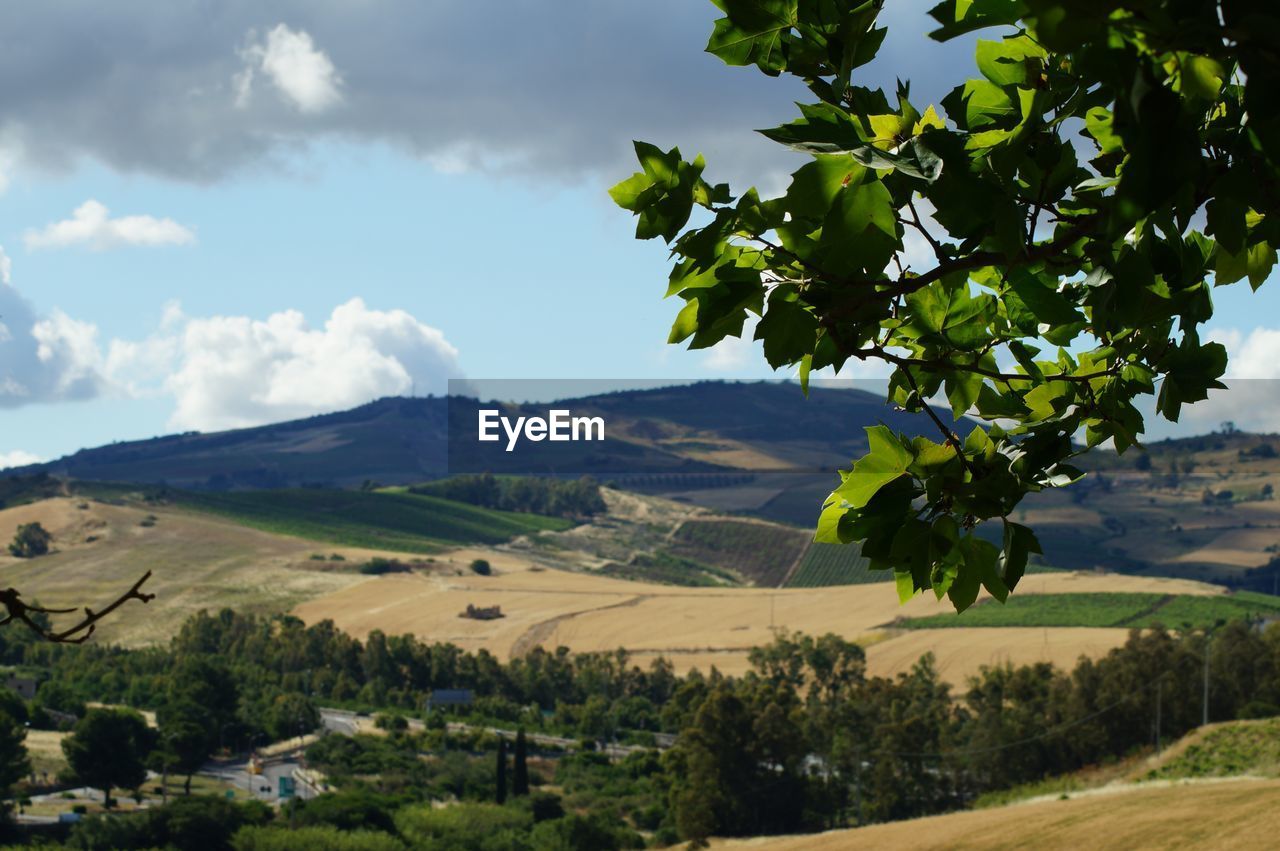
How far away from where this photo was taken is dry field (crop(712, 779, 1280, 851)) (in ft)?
172

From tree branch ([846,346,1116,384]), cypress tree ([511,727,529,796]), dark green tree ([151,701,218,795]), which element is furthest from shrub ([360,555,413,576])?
tree branch ([846,346,1116,384])

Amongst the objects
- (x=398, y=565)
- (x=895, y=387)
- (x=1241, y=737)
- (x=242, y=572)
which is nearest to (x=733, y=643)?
(x=398, y=565)

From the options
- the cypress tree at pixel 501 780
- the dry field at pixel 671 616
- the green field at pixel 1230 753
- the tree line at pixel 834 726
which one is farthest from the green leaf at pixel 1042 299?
the dry field at pixel 671 616

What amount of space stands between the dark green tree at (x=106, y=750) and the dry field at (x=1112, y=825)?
46.6 metres

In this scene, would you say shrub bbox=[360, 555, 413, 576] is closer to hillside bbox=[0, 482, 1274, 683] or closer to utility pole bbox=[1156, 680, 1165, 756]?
hillside bbox=[0, 482, 1274, 683]

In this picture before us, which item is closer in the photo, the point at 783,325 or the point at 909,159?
the point at 909,159

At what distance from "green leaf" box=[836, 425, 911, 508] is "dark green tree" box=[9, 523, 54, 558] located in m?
196

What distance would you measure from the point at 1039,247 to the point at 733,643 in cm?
15142

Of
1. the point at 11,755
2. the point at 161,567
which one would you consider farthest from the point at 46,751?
the point at 161,567

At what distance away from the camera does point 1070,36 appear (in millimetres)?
2143

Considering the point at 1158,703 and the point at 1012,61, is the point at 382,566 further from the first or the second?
the point at 1012,61

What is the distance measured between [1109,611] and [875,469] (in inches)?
5808

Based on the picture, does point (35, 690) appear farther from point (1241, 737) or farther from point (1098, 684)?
point (1241, 737)

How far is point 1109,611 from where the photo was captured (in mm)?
142500
